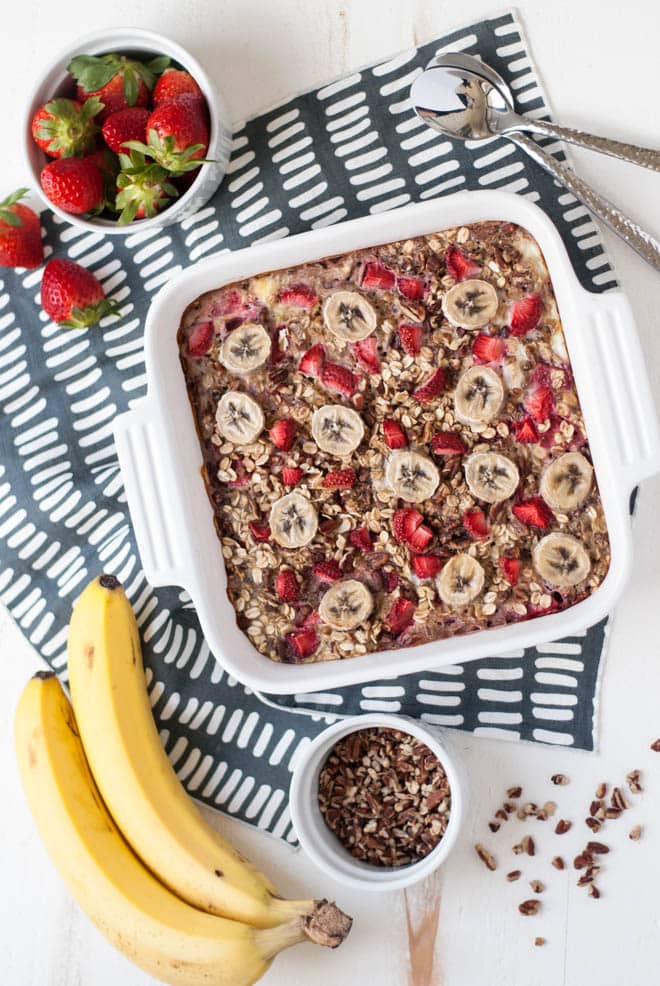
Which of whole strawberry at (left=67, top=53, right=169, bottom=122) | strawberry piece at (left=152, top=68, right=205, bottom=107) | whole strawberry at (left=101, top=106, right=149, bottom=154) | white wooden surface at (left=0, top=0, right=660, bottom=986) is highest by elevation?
whole strawberry at (left=67, top=53, right=169, bottom=122)

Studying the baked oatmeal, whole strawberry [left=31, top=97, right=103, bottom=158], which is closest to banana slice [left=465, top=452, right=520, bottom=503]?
the baked oatmeal

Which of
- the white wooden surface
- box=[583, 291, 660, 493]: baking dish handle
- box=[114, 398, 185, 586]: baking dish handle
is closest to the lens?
box=[583, 291, 660, 493]: baking dish handle

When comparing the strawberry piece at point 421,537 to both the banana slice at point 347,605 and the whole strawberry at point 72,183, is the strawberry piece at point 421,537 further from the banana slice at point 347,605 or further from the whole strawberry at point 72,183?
the whole strawberry at point 72,183

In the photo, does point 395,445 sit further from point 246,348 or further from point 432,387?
point 246,348

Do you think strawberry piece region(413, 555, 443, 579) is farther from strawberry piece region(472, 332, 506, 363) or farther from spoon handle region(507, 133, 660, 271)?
spoon handle region(507, 133, 660, 271)

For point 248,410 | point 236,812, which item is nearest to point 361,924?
point 236,812

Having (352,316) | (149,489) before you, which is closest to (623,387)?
(352,316)

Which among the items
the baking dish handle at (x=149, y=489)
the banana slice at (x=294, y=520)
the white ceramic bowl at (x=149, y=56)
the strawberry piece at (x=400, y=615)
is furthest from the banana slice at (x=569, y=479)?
the white ceramic bowl at (x=149, y=56)
